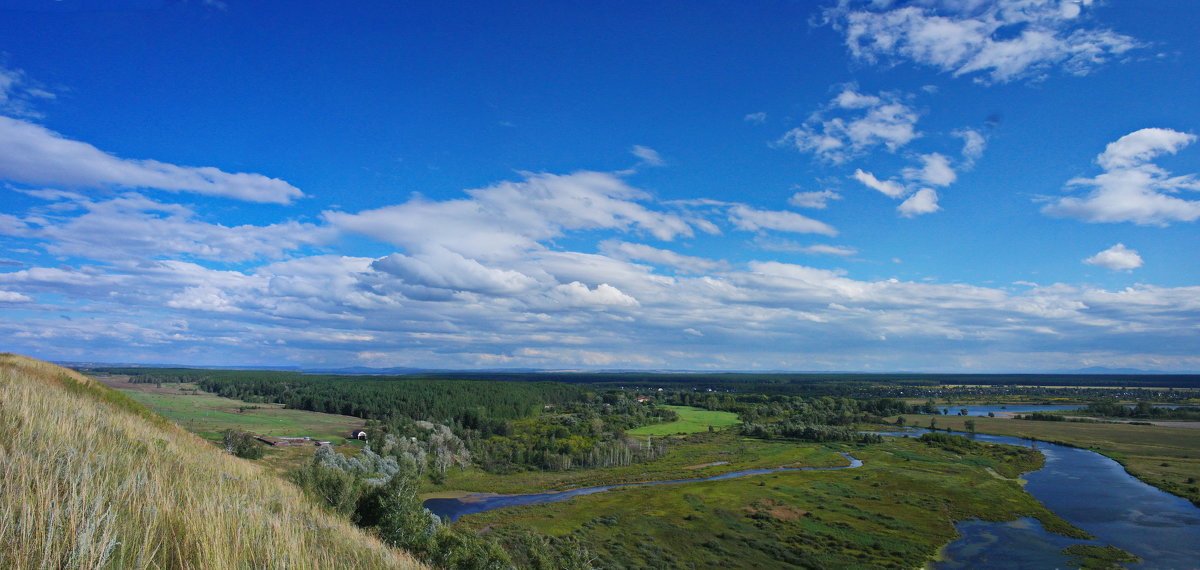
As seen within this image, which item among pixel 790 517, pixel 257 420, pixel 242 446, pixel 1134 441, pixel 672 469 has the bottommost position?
pixel 672 469

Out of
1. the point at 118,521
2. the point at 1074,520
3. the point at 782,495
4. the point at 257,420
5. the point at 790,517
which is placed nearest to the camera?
the point at 118,521

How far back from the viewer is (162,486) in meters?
7.06

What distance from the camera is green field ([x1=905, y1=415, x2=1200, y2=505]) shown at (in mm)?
71938

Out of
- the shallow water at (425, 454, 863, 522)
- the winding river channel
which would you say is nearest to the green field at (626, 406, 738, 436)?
the shallow water at (425, 454, 863, 522)

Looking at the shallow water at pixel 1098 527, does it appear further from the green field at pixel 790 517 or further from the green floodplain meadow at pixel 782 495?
the green field at pixel 790 517

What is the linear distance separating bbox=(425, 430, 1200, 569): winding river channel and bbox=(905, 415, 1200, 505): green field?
311 centimetres

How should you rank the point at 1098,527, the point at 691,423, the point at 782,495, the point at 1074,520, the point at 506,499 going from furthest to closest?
the point at 691,423 → the point at 506,499 → the point at 782,495 → the point at 1074,520 → the point at 1098,527

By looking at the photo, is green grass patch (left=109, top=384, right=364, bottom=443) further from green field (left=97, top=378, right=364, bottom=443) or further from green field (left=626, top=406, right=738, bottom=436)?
green field (left=626, top=406, right=738, bottom=436)

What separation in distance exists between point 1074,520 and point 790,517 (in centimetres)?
2637

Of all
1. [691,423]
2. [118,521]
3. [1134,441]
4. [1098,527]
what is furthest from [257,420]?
[1134,441]

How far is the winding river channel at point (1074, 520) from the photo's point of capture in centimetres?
4384

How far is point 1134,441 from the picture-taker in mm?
102812

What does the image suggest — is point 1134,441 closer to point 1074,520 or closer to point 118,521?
point 1074,520

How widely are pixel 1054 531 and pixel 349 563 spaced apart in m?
64.5
